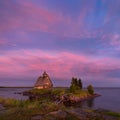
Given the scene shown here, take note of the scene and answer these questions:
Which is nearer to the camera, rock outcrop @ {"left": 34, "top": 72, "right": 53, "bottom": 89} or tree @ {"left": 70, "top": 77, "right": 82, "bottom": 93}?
tree @ {"left": 70, "top": 77, "right": 82, "bottom": 93}

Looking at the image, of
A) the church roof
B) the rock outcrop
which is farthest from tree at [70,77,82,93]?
the church roof

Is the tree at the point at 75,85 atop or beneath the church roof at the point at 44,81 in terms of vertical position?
beneath

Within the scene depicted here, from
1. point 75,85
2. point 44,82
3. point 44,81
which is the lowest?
point 75,85

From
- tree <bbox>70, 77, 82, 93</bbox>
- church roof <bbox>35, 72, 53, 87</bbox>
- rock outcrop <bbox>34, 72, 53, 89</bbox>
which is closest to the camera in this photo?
tree <bbox>70, 77, 82, 93</bbox>

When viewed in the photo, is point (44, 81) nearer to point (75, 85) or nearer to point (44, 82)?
point (44, 82)

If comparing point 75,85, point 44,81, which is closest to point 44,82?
point 44,81

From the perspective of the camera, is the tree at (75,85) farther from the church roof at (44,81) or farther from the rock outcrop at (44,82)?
the church roof at (44,81)

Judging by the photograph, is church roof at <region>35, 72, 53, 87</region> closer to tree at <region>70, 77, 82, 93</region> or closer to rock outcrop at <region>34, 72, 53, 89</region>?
rock outcrop at <region>34, 72, 53, 89</region>

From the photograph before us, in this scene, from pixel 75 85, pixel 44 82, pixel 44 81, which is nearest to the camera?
pixel 75 85

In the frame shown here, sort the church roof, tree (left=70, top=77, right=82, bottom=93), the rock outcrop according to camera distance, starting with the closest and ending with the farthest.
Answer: tree (left=70, top=77, right=82, bottom=93)
the rock outcrop
the church roof

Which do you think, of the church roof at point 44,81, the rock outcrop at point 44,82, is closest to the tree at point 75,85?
the rock outcrop at point 44,82

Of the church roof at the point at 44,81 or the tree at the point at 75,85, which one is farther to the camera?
the church roof at the point at 44,81

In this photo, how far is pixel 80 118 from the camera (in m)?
20.4

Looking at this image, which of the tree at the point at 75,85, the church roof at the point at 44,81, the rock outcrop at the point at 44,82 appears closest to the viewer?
the tree at the point at 75,85
